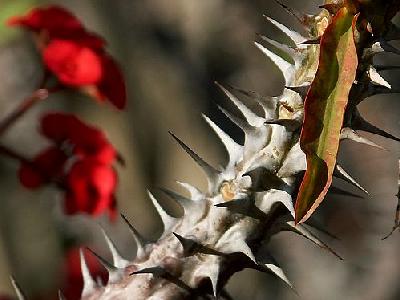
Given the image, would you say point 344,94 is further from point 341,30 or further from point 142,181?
point 142,181

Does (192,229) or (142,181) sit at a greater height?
(192,229)

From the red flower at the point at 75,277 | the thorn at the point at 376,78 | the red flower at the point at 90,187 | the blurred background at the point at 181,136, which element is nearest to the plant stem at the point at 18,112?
the red flower at the point at 90,187

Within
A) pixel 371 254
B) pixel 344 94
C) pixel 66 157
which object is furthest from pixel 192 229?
pixel 371 254

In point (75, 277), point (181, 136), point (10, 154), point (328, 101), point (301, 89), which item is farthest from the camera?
point (181, 136)

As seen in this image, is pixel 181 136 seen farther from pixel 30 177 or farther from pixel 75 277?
pixel 30 177

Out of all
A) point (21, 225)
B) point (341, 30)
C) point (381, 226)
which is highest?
point (341, 30)

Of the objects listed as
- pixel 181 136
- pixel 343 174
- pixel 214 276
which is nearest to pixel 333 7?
pixel 343 174
